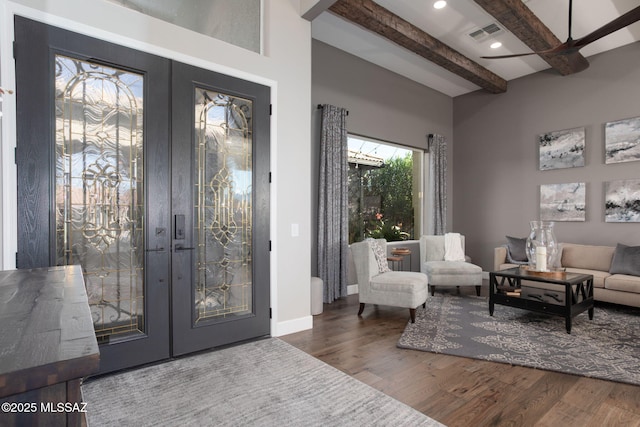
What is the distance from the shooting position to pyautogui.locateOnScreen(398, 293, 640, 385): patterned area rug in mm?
2719

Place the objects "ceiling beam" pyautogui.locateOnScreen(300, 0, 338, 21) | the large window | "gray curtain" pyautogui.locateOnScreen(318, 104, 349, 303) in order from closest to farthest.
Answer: "ceiling beam" pyautogui.locateOnScreen(300, 0, 338, 21)
"gray curtain" pyautogui.locateOnScreen(318, 104, 349, 303)
the large window

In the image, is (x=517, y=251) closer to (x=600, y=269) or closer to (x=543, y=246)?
(x=600, y=269)

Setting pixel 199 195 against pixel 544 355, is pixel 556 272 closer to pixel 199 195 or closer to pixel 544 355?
pixel 544 355

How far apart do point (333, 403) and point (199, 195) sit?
196cm

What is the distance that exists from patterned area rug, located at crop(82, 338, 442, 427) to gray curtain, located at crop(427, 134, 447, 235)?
14.7 feet

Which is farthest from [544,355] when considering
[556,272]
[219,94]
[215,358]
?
[219,94]

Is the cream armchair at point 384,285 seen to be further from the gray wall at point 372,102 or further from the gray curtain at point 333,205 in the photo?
the gray wall at point 372,102

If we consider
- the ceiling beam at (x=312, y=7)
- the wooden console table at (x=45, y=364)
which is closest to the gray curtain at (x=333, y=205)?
the ceiling beam at (x=312, y=7)

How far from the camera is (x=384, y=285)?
3.90m

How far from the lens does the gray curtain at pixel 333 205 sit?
15.7ft

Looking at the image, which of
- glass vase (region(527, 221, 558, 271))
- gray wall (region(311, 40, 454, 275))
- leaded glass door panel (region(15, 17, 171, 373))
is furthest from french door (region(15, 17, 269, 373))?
glass vase (region(527, 221, 558, 271))

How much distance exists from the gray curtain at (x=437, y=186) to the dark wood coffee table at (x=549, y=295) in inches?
99.9

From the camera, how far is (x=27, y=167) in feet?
7.45

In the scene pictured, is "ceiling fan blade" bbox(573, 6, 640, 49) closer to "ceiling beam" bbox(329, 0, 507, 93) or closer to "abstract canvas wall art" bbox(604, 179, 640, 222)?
"ceiling beam" bbox(329, 0, 507, 93)
